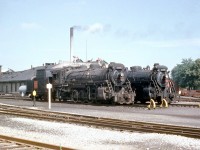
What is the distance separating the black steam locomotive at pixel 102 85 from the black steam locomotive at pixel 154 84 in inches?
48.2

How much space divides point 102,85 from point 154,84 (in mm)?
4247

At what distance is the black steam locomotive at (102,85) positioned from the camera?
2777 cm

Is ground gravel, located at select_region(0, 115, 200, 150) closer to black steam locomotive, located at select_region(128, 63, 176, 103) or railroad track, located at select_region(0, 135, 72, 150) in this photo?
railroad track, located at select_region(0, 135, 72, 150)

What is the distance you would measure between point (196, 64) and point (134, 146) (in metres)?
66.1

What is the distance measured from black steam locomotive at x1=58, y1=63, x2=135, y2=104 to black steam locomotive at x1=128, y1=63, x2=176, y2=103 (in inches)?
48.2

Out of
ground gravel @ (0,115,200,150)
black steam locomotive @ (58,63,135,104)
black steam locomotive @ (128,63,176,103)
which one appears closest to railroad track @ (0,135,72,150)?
ground gravel @ (0,115,200,150)

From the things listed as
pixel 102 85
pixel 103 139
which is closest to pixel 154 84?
pixel 102 85

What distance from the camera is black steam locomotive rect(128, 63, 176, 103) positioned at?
28297mm

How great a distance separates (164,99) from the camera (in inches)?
1064

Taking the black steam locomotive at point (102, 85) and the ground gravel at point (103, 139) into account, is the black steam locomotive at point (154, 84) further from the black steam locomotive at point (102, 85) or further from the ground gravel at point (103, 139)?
the ground gravel at point (103, 139)

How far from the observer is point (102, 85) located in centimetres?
2825

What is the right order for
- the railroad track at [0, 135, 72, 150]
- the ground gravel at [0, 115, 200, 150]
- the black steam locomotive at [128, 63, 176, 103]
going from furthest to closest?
the black steam locomotive at [128, 63, 176, 103], the ground gravel at [0, 115, 200, 150], the railroad track at [0, 135, 72, 150]

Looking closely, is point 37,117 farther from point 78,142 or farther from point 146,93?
point 146,93

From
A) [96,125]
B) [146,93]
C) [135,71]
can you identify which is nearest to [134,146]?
[96,125]
